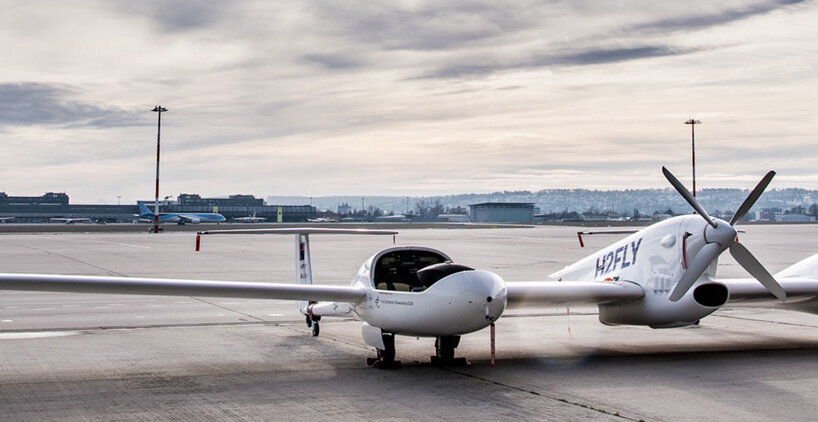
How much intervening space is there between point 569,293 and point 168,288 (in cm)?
705

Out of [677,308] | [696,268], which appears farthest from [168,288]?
[696,268]

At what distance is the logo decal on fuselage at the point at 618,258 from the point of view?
52.6 feet

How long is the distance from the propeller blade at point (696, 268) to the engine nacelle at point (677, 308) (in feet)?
1.23

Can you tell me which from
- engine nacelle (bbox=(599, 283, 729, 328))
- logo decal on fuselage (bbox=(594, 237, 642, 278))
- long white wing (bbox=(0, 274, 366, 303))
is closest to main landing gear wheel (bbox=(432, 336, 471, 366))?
long white wing (bbox=(0, 274, 366, 303))

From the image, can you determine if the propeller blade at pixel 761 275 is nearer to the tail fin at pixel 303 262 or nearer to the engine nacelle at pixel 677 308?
the engine nacelle at pixel 677 308

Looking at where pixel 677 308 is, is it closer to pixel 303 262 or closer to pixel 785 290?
pixel 785 290

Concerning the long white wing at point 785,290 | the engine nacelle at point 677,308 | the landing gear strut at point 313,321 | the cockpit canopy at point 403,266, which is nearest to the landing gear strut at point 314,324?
the landing gear strut at point 313,321

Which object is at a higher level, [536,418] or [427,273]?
[427,273]

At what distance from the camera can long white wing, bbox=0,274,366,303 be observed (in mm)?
12891

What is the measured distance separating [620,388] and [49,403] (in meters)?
8.10

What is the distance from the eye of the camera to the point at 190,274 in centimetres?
3469

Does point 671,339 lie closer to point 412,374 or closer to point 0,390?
point 412,374

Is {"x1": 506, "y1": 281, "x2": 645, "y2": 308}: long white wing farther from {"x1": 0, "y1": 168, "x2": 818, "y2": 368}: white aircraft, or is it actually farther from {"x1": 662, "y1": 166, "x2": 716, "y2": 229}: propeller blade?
{"x1": 662, "y1": 166, "x2": 716, "y2": 229}: propeller blade

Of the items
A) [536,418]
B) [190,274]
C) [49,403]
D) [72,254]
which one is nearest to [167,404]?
[49,403]
